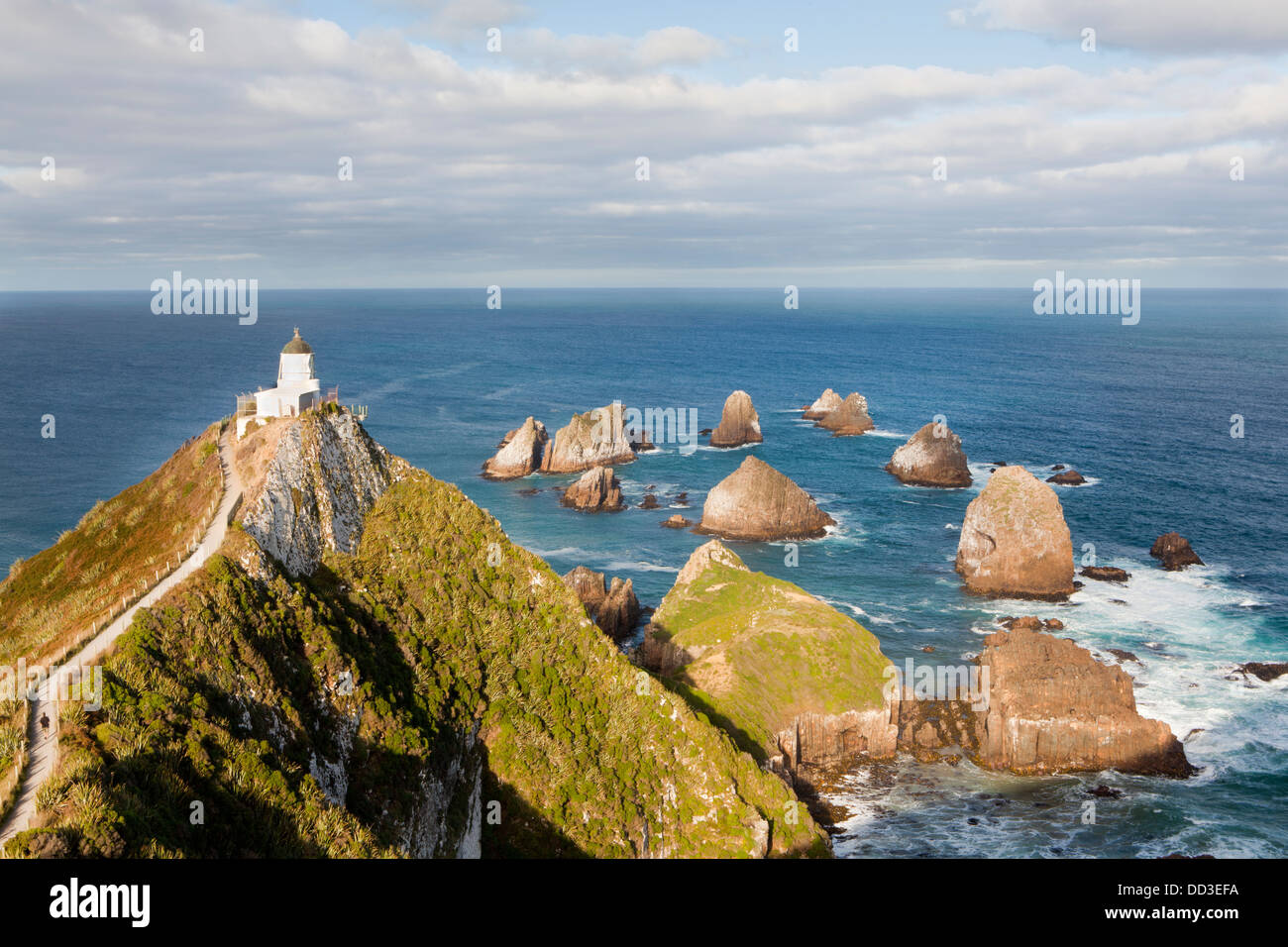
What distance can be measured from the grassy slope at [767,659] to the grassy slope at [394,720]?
12.4 m

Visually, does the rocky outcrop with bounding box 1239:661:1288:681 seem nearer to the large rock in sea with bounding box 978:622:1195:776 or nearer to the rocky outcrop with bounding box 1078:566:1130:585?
the large rock in sea with bounding box 978:622:1195:776

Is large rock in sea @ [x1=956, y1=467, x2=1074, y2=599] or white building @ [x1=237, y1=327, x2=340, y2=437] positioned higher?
white building @ [x1=237, y1=327, x2=340, y2=437]

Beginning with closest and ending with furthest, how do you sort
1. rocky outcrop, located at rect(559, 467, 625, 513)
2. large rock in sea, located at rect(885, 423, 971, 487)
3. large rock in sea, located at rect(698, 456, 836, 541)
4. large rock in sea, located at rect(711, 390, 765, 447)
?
large rock in sea, located at rect(698, 456, 836, 541) < rocky outcrop, located at rect(559, 467, 625, 513) < large rock in sea, located at rect(885, 423, 971, 487) < large rock in sea, located at rect(711, 390, 765, 447)

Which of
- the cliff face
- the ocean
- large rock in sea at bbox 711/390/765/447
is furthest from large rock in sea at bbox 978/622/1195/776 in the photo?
large rock in sea at bbox 711/390/765/447

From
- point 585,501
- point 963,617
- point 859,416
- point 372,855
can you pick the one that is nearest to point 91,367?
point 585,501

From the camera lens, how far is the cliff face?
699 inches

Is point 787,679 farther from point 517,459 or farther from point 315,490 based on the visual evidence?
point 517,459

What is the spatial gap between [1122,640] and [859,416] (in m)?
75.5

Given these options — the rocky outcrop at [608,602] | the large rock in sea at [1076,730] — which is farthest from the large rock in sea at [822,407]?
the large rock in sea at [1076,730]

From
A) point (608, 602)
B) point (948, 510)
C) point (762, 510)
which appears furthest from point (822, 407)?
point (608, 602)

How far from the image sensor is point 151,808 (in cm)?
1602

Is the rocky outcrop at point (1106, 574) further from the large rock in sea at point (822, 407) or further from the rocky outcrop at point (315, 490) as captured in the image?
the large rock in sea at point (822, 407)

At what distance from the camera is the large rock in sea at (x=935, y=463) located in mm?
101938

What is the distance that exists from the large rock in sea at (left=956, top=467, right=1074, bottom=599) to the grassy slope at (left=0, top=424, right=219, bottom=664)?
5883 centimetres
